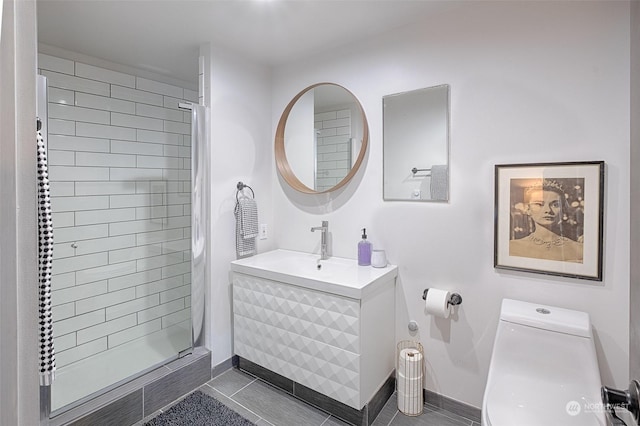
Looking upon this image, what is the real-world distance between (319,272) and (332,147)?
91 cm

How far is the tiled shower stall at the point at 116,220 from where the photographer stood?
2.31 meters

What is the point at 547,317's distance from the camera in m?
1.51

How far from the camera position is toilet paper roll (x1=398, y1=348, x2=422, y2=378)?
6.25 ft

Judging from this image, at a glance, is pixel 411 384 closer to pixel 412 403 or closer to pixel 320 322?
pixel 412 403

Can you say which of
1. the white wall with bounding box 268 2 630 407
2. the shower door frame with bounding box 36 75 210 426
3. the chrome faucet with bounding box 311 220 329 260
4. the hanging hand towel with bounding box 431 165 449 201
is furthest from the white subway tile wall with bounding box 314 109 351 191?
the shower door frame with bounding box 36 75 210 426

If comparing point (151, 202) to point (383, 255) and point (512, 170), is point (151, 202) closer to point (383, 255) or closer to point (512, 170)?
point (383, 255)

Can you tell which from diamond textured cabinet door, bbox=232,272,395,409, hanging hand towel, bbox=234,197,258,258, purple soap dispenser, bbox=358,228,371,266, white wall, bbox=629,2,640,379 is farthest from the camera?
hanging hand towel, bbox=234,197,258,258

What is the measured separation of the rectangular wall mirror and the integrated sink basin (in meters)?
0.51

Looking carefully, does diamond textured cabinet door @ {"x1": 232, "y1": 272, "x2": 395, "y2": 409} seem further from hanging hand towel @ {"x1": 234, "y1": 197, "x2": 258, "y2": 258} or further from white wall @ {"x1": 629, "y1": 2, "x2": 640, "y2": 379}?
white wall @ {"x1": 629, "y1": 2, "x2": 640, "y2": 379}

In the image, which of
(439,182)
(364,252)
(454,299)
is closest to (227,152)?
(364,252)

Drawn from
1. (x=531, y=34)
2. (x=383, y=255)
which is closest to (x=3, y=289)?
(x=383, y=255)

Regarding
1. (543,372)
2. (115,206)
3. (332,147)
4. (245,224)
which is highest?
(332,147)

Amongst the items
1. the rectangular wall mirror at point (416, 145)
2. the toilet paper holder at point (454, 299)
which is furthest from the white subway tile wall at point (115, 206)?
the toilet paper holder at point (454, 299)

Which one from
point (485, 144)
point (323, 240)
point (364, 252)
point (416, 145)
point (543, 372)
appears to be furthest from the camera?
point (323, 240)
